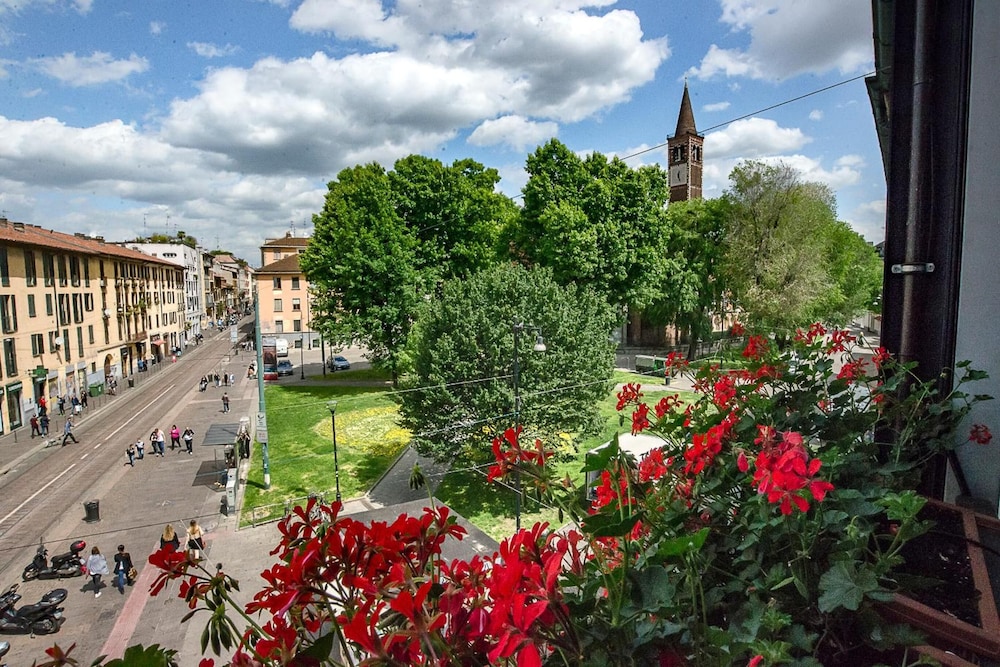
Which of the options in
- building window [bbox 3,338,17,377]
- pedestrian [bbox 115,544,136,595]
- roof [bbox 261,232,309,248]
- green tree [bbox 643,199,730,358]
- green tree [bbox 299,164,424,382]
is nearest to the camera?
pedestrian [bbox 115,544,136,595]

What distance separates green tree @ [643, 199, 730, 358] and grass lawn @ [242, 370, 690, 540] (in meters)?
3.52

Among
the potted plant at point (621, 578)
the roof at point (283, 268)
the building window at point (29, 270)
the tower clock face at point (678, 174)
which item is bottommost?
the potted plant at point (621, 578)

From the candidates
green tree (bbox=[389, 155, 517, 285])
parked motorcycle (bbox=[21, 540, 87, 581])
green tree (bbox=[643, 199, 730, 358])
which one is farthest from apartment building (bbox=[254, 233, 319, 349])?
parked motorcycle (bbox=[21, 540, 87, 581])

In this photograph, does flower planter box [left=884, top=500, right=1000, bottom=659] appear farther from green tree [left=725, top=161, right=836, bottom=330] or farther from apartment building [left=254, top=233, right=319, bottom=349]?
apartment building [left=254, top=233, right=319, bottom=349]

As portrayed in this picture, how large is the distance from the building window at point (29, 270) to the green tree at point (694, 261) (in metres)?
22.3

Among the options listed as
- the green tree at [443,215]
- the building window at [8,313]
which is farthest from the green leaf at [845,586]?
the building window at [8,313]

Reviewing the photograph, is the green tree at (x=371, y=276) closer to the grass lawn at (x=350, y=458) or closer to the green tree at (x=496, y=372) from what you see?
the grass lawn at (x=350, y=458)

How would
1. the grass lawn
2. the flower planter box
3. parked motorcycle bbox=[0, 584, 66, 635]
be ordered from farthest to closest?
the grass lawn → parked motorcycle bbox=[0, 584, 66, 635] → the flower planter box

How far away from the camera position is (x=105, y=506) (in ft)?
38.3

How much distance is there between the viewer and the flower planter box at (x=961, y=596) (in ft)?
2.86

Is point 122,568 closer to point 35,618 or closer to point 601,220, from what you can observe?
point 35,618

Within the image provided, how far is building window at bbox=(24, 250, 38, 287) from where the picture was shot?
61.0 ft

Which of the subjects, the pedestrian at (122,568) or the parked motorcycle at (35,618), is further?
the pedestrian at (122,568)

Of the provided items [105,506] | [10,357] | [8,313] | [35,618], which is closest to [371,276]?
[105,506]
